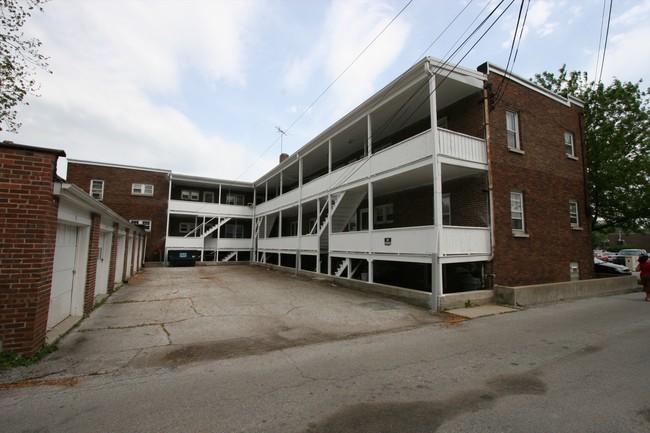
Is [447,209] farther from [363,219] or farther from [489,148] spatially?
[363,219]

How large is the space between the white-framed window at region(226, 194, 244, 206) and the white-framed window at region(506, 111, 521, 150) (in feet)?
81.0

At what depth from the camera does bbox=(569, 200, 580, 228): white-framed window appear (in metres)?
14.5

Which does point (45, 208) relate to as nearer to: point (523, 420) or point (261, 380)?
point (261, 380)

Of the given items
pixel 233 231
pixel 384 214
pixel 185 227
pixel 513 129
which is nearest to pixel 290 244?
pixel 384 214

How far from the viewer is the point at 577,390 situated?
4.04 m

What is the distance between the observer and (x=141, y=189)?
2792 cm

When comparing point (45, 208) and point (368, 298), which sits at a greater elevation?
point (45, 208)

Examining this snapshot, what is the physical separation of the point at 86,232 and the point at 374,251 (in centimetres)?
914

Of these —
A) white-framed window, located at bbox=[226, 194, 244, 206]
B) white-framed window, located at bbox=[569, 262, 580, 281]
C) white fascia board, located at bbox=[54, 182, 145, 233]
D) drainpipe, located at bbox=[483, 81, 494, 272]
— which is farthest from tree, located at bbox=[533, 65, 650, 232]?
white-framed window, located at bbox=[226, 194, 244, 206]

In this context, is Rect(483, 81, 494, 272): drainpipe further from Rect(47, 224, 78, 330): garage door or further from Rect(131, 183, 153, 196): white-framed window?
Rect(131, 183, 153, 196): white-framed window

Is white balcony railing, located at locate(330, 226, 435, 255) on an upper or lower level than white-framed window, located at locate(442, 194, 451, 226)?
lower

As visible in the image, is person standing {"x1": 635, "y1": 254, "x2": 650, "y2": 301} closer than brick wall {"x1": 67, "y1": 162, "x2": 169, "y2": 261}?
Yes

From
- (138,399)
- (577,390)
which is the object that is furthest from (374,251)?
(138,399)

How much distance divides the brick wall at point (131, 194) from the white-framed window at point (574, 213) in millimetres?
27945
